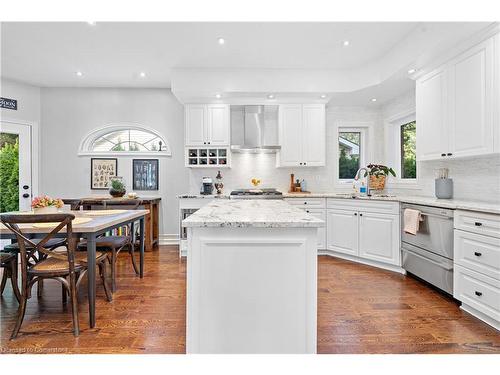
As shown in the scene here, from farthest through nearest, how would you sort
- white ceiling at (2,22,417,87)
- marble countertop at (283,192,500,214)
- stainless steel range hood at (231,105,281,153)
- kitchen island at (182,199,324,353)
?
stainless steel range hood at (231,105,281,153)
white ceiling at (2,22,417,87)
marble countertop at (283,192,500,214)
kitchen island at (182,199,324,353)

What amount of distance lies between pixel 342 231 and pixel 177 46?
3253 millimetres

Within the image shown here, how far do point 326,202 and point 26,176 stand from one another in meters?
4.95

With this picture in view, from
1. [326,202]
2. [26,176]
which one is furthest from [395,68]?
[26,176]

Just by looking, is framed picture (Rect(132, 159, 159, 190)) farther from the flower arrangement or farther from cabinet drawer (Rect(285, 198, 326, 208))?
cabinet drawer (Rect(285, 198, 326, 208))

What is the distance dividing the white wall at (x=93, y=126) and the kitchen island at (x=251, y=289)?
383cm

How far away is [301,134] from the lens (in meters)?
4.83

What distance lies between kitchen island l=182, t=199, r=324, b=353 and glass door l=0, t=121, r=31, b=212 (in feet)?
15.7

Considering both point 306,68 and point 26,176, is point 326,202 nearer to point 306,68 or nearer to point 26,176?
point 306,68

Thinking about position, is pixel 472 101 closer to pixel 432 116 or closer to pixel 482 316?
pixel 432 116

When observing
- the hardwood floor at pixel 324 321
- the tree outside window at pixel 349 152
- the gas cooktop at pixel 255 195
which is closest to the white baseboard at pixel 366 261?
the hardwood floor at pixel 324 321

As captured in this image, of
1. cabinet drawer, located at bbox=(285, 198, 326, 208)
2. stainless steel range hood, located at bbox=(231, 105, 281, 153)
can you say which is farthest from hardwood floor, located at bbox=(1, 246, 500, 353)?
stainless steel range hood, located at bbox=(231, 105, 281, 153)

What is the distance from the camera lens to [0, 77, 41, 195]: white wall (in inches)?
191

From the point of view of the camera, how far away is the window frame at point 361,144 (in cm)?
521

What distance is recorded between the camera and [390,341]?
208 cm
